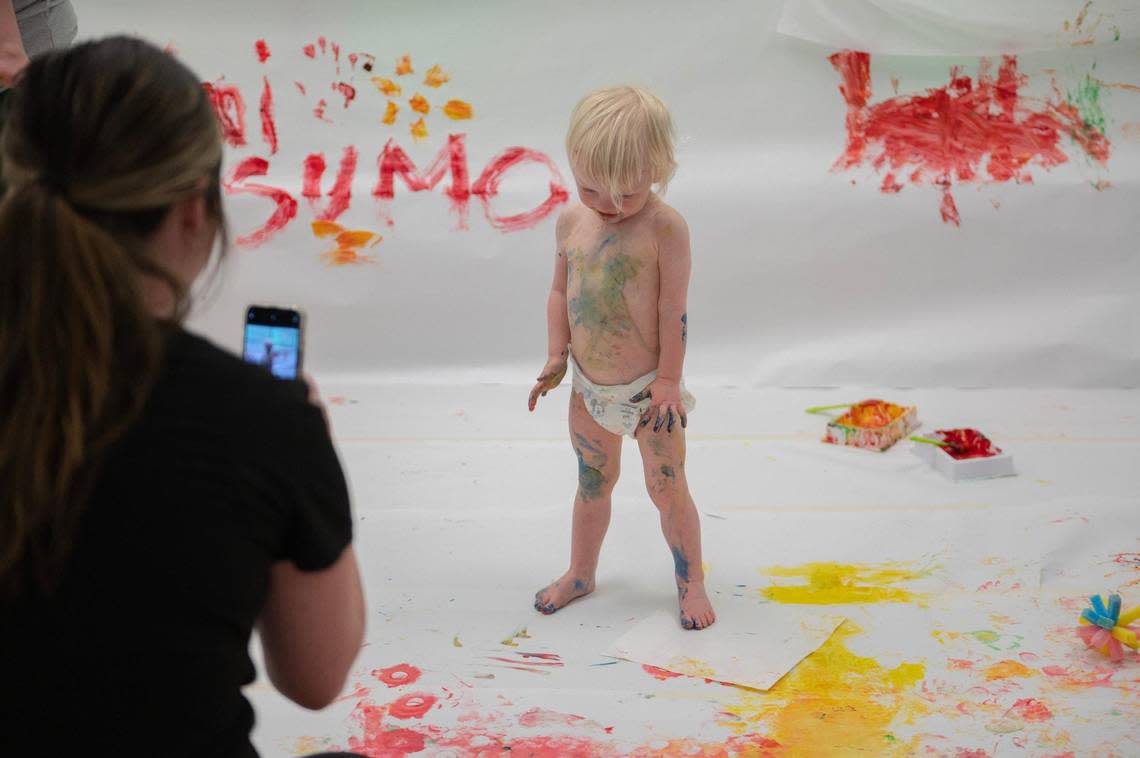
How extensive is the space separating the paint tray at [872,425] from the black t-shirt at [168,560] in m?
2.28

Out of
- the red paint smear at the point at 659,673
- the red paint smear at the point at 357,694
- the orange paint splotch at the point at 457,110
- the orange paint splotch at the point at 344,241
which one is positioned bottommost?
the red paint smear at the point at 659,673

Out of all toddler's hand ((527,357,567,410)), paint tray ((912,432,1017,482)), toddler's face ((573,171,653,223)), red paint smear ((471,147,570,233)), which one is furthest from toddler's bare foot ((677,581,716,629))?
red paint smear ((471,147,570,233))

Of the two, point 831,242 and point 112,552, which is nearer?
point 112,552

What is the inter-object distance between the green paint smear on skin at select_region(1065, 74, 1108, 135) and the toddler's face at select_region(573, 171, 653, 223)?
2.21 meters

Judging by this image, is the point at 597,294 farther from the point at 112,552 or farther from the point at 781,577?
the point at 112,552

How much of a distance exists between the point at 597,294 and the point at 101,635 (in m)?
1.27

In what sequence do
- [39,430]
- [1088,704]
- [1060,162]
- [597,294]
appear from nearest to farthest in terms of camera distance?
[39,430] → [1088,704] → [597,294] → [1060,162]

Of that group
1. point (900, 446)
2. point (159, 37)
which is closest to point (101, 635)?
point (900, 446)

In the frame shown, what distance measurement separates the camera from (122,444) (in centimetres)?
84

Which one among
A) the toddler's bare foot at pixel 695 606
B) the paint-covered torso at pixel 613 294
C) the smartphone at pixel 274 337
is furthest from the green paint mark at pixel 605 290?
the smartphone at pixel 274 337

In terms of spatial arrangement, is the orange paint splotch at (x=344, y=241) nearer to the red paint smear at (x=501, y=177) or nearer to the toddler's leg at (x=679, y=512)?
the red paint smear at (x=501, y=177)

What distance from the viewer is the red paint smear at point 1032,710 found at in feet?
5.78

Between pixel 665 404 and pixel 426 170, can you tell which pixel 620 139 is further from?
pixel 426 170

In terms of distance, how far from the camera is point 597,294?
203 cm
